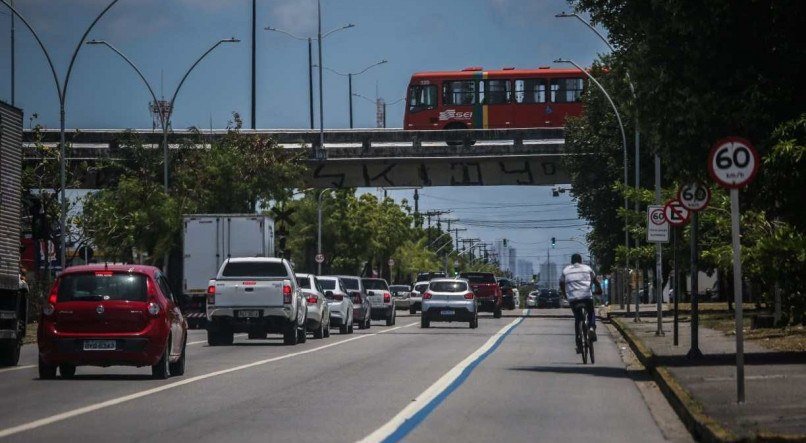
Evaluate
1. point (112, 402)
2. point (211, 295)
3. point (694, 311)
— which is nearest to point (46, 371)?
point (112, 402)

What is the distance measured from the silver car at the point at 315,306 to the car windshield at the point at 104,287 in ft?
51.1

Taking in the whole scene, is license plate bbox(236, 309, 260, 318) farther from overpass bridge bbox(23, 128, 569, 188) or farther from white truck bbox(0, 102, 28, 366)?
overpass bridge bbox(23, 128, 569, 188)

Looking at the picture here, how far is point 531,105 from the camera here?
2820 inches

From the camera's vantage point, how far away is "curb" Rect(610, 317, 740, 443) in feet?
40.2

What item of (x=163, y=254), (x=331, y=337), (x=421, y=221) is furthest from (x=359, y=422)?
(x=421, y=221)

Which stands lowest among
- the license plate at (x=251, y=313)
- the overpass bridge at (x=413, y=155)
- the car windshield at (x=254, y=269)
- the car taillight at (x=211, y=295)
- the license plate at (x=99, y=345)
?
the license plate at (x=99, y=345)

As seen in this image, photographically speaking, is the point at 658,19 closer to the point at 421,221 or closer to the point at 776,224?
the point at 776,224

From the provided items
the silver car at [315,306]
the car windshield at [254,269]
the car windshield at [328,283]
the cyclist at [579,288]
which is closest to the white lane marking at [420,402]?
the cyclist at [579,288]

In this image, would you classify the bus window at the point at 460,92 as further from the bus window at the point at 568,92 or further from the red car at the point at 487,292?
the red car at the point at 487,292

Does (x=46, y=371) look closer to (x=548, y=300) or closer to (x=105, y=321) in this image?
(x=105, y=321)

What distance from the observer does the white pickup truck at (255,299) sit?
110 feet

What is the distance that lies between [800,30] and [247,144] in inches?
1908

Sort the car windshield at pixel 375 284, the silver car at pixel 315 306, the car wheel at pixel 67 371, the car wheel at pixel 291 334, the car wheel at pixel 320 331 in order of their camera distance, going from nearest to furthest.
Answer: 1. the car wheel at pixel 67 371
2. the car wheel at pixel 291 334
3. the silver car at pixel 315 306
4. the car wheel at pixel 320 331
5. the car windshield at pixel 375 284

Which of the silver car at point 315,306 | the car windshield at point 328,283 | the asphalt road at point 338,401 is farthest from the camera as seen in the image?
the car windshield at point 328,283
